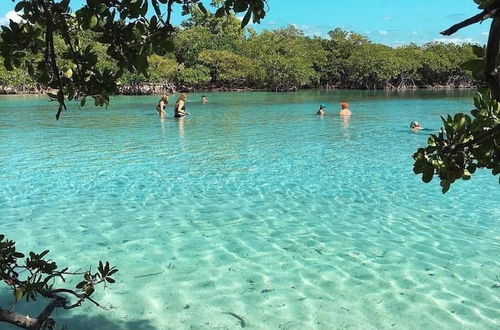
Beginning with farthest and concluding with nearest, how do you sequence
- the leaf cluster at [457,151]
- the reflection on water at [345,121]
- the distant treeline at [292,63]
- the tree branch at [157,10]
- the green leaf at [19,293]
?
the distant treeline at [292,63] → the reflection on water at [345,121] → the green leaf at [19,293] → the tree branch at [157,10] → the leaf cluster at [457,151]

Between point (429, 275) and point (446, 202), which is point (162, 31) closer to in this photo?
point (429, 275)

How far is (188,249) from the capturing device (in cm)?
609

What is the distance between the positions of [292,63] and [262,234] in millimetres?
61743

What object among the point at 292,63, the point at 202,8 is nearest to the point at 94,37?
the point at 202,8

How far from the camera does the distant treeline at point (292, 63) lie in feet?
210

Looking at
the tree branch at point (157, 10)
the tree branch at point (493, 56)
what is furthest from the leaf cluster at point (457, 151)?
the tree branch at point (157, 10)

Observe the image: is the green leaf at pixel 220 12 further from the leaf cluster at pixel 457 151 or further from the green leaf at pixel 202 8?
the leaf cluster at pixel 457 151

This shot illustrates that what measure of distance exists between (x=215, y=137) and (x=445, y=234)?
429 inches

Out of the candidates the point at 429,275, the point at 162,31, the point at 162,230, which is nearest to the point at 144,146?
the point at 162,230

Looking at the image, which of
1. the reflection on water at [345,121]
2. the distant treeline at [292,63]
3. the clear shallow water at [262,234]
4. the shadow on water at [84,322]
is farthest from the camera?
the distant treeline at [292,63]

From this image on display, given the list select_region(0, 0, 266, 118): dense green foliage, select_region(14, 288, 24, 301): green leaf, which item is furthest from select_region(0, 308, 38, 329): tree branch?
select_region(0, 0, 266, 118): dense green foliage

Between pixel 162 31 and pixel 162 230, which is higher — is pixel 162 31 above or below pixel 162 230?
above

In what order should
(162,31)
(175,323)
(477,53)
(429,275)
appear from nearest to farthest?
(477,53) → (162,31) → (175,323) → (429,275)

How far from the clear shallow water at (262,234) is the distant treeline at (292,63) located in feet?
154
